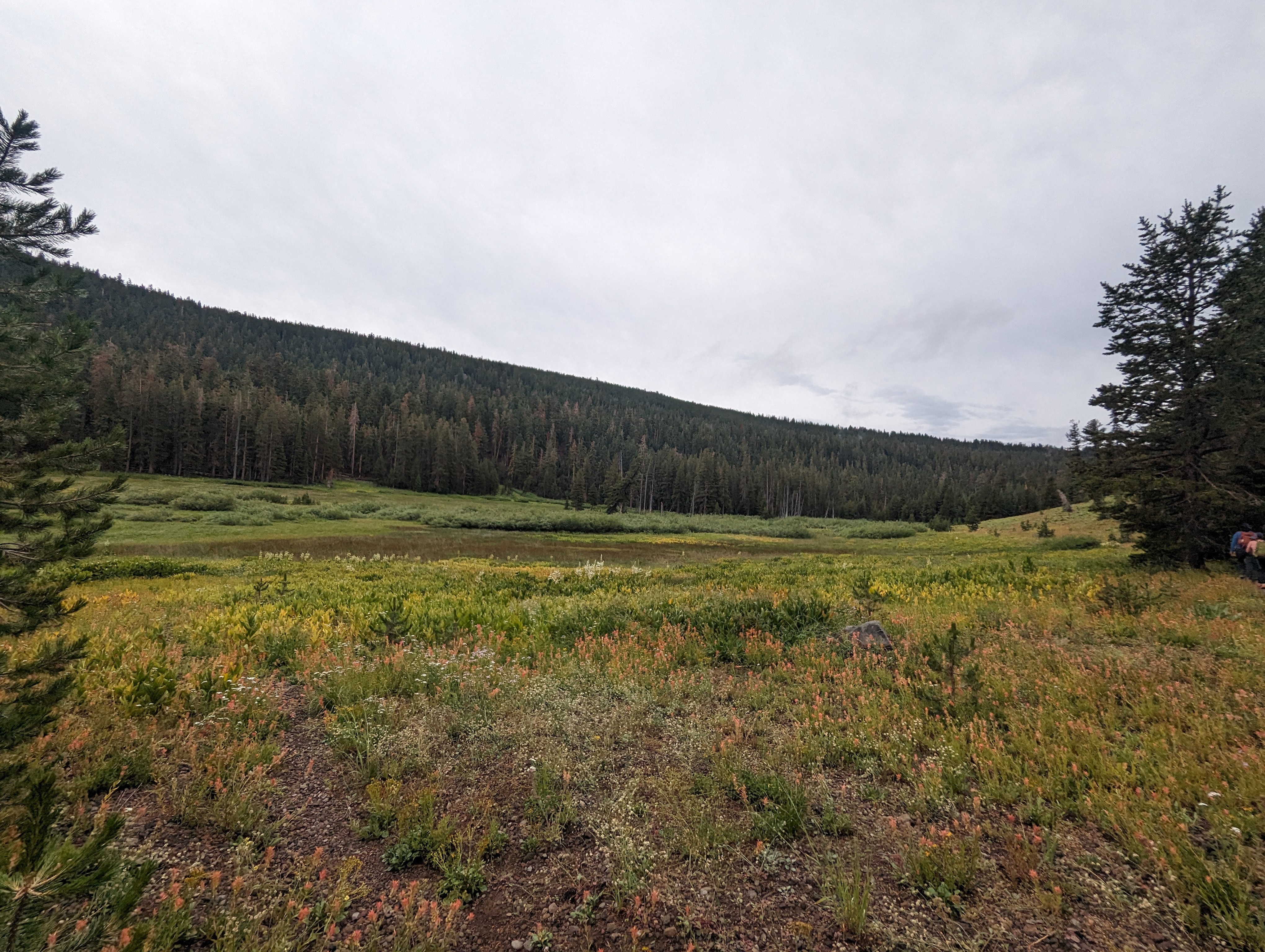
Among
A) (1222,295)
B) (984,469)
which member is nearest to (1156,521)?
(1222,295)

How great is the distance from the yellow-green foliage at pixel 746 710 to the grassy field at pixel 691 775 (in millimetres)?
38

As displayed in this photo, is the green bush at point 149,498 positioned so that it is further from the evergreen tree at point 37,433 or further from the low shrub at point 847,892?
the low shrub at point 847,892

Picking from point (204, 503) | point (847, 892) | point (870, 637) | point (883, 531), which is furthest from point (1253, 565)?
point (204, 503)

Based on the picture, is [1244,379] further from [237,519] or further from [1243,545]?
[237,519]

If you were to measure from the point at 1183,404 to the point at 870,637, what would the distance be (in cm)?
1482

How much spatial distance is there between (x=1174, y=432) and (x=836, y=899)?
19.8 meters

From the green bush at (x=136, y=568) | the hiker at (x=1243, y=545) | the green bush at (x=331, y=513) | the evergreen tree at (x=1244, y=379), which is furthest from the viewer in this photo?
the green bush at (x=331, y=513)

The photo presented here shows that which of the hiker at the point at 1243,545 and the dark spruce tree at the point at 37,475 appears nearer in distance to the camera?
the dark spruce tree at the point at 37,475

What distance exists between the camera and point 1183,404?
48.7 ft

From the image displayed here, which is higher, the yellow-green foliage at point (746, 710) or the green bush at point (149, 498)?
the yellow-green foliage at point (746, 710)

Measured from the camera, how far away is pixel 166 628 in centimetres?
934

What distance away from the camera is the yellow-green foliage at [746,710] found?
13.5 feet

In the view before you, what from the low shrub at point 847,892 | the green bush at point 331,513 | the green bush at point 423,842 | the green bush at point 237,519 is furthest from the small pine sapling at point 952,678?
the green bush at point 331,513

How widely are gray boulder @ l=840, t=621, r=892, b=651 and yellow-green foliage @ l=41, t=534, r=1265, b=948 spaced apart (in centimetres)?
19
